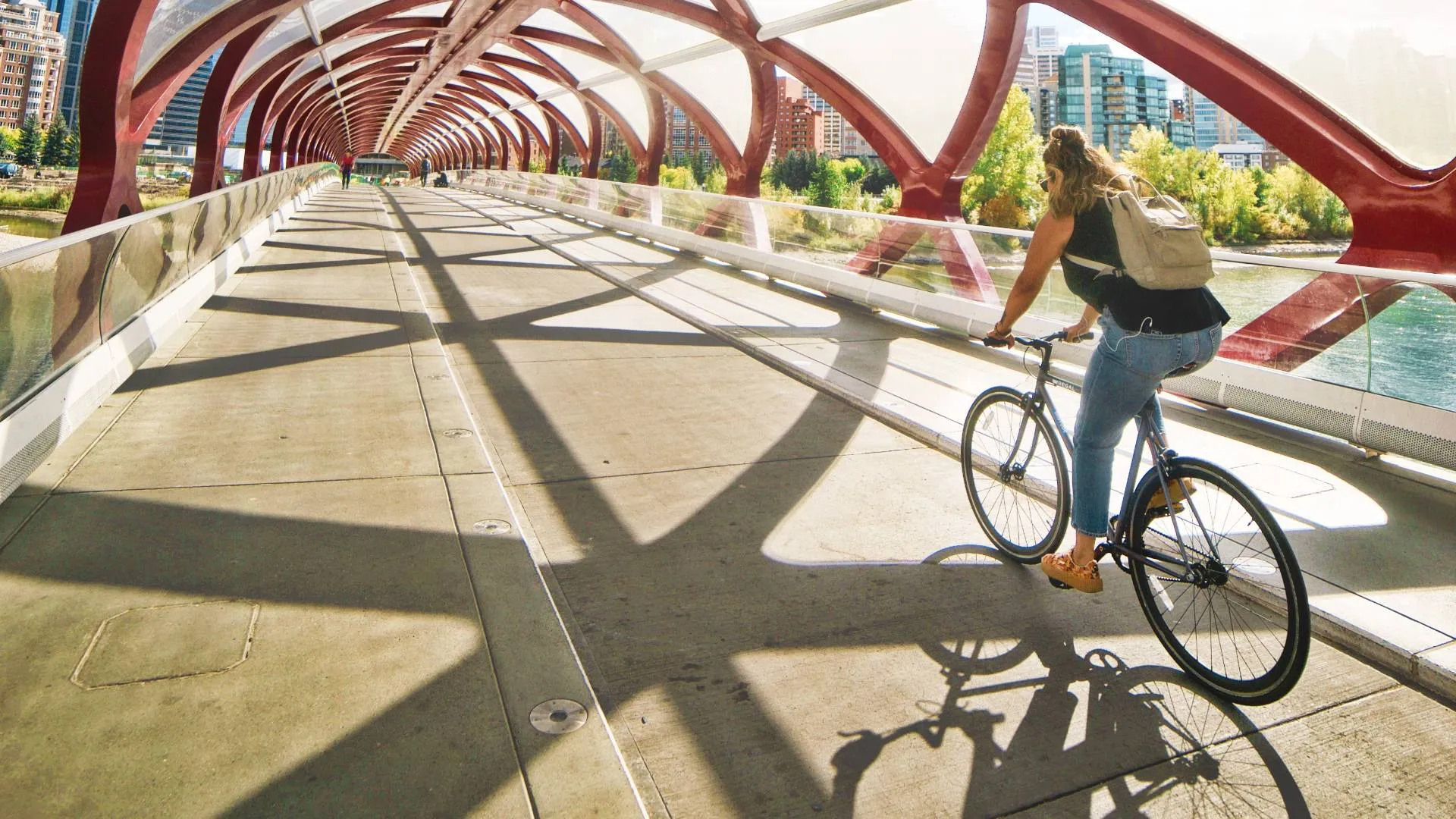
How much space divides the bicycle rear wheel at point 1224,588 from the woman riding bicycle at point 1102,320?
0.12 metres

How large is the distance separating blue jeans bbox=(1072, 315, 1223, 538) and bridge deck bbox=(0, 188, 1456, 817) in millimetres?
495

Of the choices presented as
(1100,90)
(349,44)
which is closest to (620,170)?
(349,44)

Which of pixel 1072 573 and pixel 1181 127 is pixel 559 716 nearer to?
pixel 1072 573

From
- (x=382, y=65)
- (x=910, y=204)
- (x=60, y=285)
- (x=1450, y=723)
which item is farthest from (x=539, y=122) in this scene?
(x=1450, y=723)

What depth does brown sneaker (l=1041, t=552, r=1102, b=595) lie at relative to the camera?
3604 mm

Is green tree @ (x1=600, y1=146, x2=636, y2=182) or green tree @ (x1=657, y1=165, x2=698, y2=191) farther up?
green tree @ (x1=600, y1=146, x2=636, y2=182)

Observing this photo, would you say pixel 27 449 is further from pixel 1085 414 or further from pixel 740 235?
pixel 740 235

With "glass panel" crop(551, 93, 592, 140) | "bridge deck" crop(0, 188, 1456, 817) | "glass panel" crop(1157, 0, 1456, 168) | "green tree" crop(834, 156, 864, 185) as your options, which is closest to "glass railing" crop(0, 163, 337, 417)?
"bridge deck" crop(0, 188, 1456, 817)

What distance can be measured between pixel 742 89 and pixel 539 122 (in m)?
28.2

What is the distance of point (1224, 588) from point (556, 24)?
1179 inches

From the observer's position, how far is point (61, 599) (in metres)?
3.26

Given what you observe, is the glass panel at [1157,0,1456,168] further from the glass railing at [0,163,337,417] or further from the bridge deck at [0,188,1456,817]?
the glass railing at [0,163,337,417]

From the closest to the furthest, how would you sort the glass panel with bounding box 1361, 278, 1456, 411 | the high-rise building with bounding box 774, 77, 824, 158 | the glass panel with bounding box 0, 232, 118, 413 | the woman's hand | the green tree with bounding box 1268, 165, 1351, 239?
the woman's hand → the glass panel with bounding box 0, 232, 118, 413 → the glass panel with bounding box 1361, 278, 1456, 411 → the green tree with bounding box 1268, 165, 1351, 239 → the high-rise building with bounding box 774, 77, 824, 158

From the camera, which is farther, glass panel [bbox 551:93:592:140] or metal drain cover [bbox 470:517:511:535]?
glass panel [bbox 551:93:592:140]
